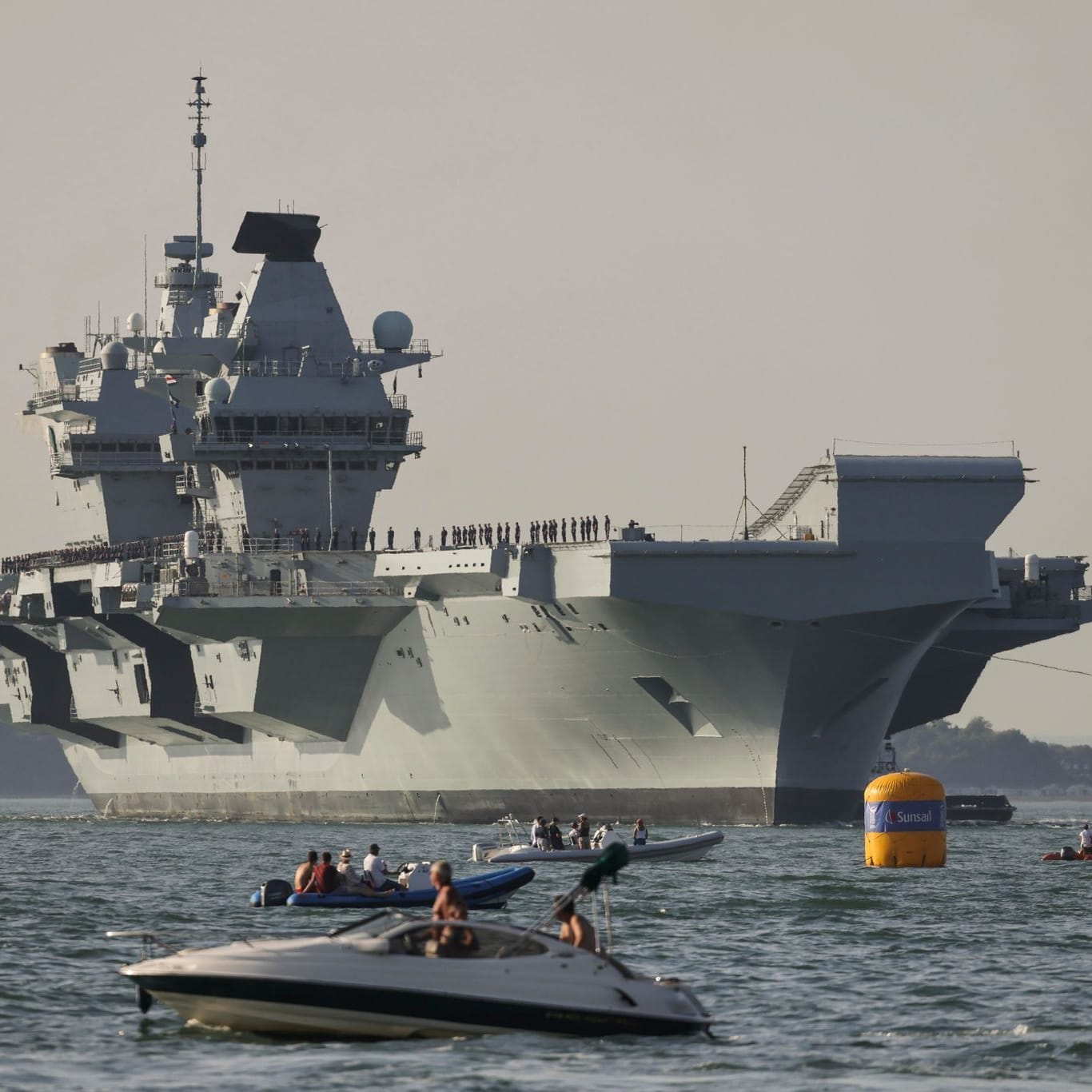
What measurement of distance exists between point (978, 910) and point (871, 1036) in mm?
13742

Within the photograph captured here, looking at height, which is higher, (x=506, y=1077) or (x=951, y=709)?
(x=951, y=709)

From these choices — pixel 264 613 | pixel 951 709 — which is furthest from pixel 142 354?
pixel 951 709

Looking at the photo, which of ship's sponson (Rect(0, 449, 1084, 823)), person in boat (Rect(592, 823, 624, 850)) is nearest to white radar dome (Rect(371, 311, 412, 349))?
ship's sponson (Rect(0, 449, 1084, 823))

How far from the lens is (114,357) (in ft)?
267

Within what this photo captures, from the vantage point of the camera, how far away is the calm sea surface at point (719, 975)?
2088 cm

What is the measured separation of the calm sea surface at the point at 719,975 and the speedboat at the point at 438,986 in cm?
25

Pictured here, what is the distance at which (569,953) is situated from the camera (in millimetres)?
21578

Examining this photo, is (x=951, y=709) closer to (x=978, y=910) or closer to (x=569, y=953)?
(x=978, y=910)

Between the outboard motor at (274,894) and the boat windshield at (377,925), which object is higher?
the boat windshield at (377,925)

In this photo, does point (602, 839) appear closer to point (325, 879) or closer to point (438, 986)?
point (325, 879)

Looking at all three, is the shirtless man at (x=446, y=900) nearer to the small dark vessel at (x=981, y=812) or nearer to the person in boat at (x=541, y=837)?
the person in boat at (x=541, y=837)

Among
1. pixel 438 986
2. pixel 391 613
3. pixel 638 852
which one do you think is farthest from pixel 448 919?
pixel 391 613

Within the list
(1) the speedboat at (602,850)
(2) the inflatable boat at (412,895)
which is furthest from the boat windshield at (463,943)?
(1) the speedboat at (602,850)

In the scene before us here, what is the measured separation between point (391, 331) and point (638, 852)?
104 ft
